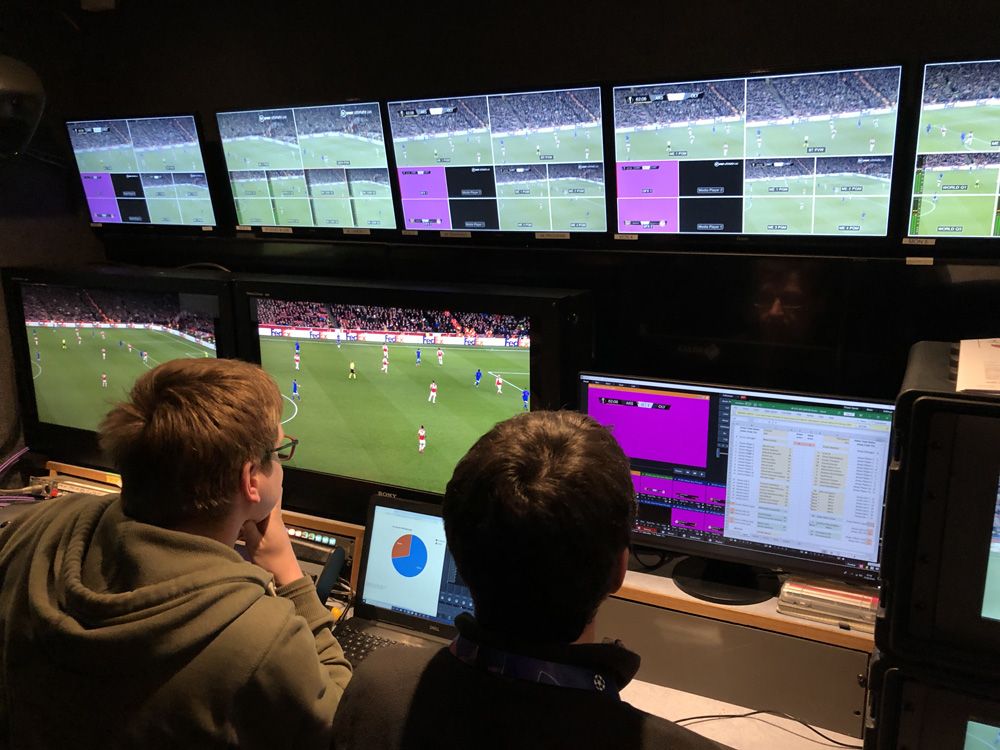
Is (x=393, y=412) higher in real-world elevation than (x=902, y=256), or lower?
lower

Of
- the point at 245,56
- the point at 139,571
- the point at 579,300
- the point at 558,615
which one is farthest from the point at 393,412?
the point at 245,56

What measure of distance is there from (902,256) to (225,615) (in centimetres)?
160

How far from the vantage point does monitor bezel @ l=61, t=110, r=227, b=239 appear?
2.51 metres

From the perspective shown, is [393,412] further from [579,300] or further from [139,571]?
[139,571]

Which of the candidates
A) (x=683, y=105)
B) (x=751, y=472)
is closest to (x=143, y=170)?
(x=683, y=105)

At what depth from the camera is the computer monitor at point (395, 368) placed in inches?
75.0

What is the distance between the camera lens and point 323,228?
96.7 inches

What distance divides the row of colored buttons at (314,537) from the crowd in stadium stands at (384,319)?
0.57 meters

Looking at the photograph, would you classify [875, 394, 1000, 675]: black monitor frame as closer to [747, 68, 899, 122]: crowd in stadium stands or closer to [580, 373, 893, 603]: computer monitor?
[580, 373, 893, 603]: computer monitor

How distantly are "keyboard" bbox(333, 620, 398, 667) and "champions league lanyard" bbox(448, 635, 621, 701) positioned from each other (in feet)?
3.18

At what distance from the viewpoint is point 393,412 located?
211cm
